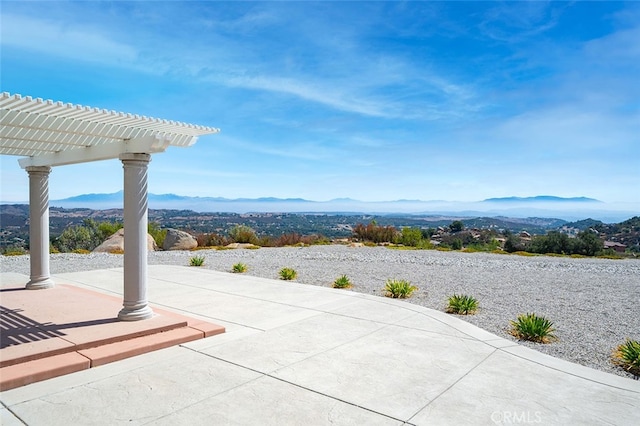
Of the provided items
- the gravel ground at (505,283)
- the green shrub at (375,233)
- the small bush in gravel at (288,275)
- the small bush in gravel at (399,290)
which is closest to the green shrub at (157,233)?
the gravel ground at (505,283)

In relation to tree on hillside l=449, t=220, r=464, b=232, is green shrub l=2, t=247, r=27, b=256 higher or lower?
lower

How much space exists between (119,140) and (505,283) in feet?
35.2

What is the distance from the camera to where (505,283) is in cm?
1212

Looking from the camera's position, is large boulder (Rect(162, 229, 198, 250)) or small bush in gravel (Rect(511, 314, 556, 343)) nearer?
small bush in gravel (Rect(511, 314, 556, 343))

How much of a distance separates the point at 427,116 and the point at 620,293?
27151 mm

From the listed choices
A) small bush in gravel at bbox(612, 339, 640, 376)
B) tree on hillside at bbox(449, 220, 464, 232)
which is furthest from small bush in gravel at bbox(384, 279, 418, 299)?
tree on hillside at bbox(449, 220, 464, 232)

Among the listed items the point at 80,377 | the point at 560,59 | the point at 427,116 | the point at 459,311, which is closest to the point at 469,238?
the point at 427,116

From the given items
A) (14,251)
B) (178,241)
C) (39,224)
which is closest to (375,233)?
(178,241)

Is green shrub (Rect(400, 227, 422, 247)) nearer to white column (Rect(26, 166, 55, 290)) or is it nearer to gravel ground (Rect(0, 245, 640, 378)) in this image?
gravel ground (Rect(0, 245, 640, 378))

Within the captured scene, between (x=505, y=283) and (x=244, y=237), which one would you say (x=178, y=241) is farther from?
(x=505, y=283)

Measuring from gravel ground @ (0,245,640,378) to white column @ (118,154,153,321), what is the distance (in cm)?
560

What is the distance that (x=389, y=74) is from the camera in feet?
65.6

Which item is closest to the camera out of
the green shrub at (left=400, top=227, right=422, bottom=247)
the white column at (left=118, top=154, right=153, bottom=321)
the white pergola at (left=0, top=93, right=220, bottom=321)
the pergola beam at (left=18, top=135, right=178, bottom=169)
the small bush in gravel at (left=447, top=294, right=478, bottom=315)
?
the white pergola at (left=0, top=93, right=220, bottom=321)

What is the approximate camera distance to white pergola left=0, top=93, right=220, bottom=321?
5.58 m
